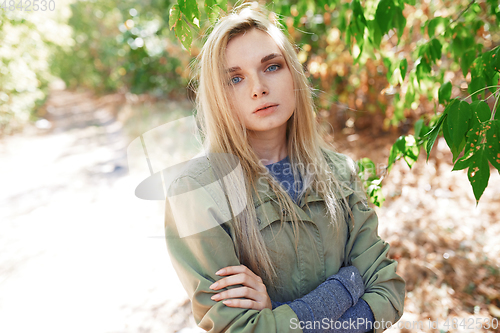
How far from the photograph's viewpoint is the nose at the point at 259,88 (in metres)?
1.56

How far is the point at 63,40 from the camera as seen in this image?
16.7 meters

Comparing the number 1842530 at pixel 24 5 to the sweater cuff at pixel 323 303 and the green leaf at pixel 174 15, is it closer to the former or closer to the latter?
the green leaf at pixel 174 15

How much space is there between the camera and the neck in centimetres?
176

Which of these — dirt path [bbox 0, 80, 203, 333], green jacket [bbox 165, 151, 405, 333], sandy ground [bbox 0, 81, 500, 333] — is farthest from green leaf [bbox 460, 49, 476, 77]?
dirt path [bbox 0, 80, 203, 333]

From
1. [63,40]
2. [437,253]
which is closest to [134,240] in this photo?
[437,253]

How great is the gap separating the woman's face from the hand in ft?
2.10

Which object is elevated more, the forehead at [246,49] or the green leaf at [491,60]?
the forehead at [246,49]

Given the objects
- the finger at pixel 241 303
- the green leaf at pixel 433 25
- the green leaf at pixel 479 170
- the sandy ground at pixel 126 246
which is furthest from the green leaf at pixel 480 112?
the sandy ground at pixel 126 246

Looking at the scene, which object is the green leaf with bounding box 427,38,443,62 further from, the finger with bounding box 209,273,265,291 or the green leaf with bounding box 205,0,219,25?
the finger with bounding box 209,273,265,291

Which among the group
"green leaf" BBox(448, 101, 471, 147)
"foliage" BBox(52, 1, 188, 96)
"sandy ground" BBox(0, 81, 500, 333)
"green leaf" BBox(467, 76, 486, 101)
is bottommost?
"sandy ground" BBox(0, 81, 500, 333)

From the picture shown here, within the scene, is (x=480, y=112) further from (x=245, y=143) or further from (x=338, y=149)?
(x=338, y=149)

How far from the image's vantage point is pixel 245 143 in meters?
1.64

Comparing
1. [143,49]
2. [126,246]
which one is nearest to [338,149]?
[126,246]

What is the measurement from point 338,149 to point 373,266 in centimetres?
485
